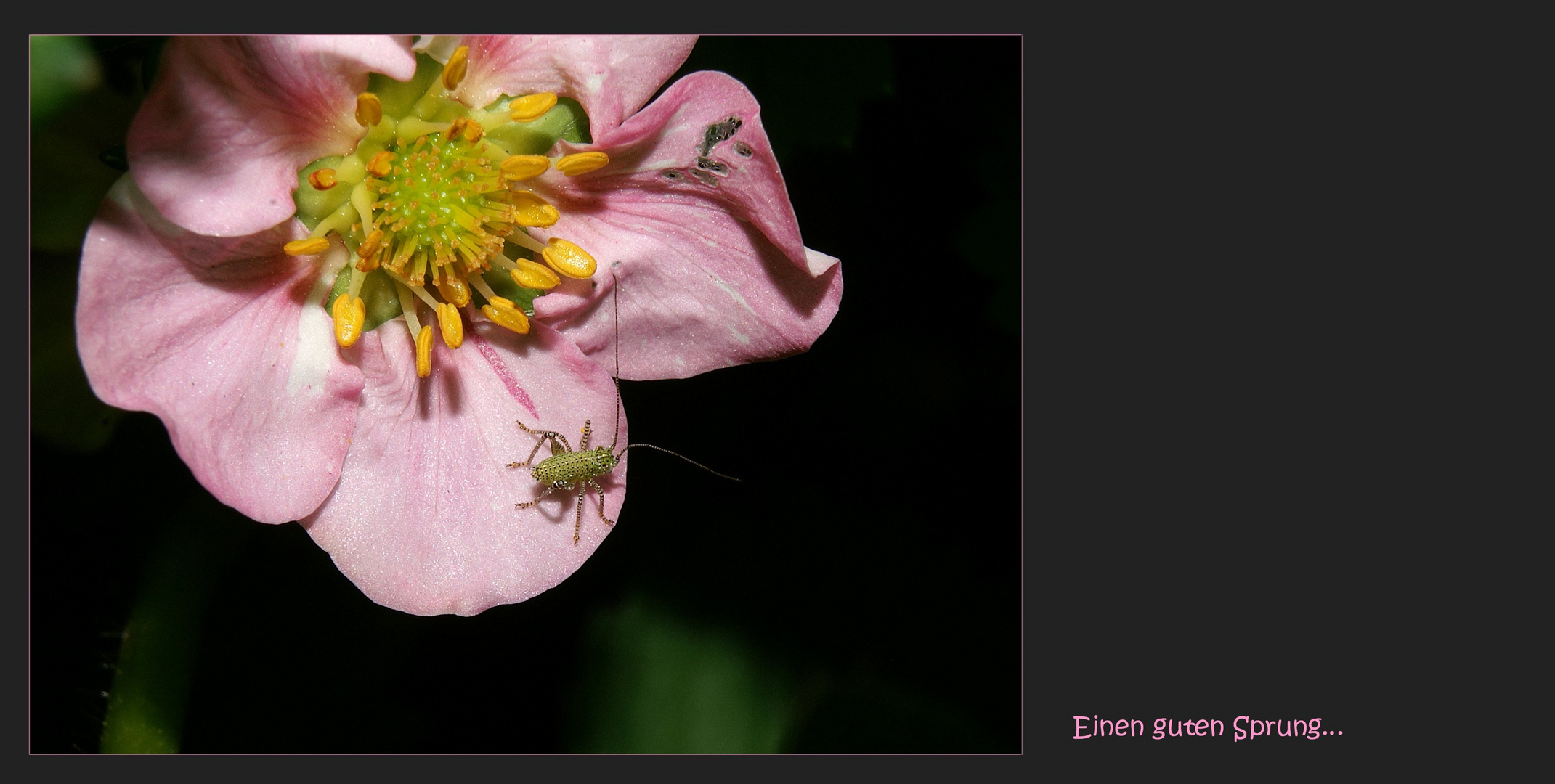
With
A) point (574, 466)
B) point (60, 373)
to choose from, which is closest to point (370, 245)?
point (574, 466)

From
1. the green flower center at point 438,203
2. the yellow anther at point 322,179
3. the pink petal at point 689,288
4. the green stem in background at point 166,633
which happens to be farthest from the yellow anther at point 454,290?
the green stem in background at point 166,633

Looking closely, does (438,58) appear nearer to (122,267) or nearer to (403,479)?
(122,267)

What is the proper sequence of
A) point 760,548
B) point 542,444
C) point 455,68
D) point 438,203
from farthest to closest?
point 760,548 → point 542,444 → point 438,203 → point 455,68

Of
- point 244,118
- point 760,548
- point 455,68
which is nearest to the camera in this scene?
point 244,118

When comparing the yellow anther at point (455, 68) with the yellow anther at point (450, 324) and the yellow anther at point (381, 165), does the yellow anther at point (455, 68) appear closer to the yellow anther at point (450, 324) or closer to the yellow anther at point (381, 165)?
the yellow anther at point (381, 165)

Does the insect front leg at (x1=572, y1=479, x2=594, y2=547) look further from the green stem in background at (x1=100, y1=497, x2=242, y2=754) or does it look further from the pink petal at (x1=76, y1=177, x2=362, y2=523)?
the green stem in background at (x1=100, y1=497, x2=242, y2=754)

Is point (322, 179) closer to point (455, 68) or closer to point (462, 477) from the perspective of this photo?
point (455, 68)
